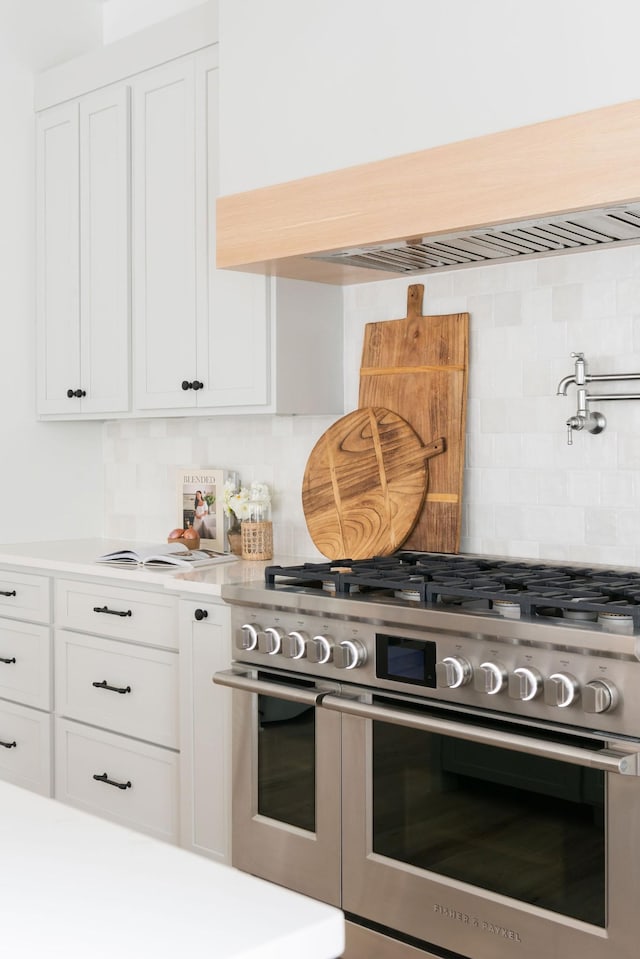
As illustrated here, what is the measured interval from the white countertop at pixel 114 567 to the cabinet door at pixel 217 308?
1.75ft

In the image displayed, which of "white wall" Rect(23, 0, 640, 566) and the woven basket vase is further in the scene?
the woven basket vase

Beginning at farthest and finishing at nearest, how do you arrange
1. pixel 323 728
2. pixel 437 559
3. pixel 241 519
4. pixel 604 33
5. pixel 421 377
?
pixel 241 519
pixel 421 377
pixel 437 559
pixel 323 728
pixel 604 33

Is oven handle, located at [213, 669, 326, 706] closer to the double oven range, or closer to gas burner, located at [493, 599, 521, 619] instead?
the double oven range

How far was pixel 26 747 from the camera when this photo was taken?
366 centimetres

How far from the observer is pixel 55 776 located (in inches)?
140

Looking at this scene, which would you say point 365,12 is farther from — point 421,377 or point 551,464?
point 551,464

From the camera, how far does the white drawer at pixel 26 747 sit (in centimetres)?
357

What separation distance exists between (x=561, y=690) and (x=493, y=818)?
0.35 metres

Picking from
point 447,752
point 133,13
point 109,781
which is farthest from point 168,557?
point 133,13

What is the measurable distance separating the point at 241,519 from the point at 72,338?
1027 millimetres

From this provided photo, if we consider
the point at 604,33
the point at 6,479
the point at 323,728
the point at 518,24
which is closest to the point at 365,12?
the point at 518,24

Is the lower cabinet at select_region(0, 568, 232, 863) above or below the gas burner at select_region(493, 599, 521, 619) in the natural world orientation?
below

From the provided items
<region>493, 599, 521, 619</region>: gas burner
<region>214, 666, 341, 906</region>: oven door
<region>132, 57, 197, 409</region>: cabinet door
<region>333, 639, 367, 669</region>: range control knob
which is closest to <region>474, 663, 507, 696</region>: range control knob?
<region>493, 599, 521, 619</region>: gas burner

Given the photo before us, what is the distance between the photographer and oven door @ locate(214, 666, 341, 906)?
246 cm
